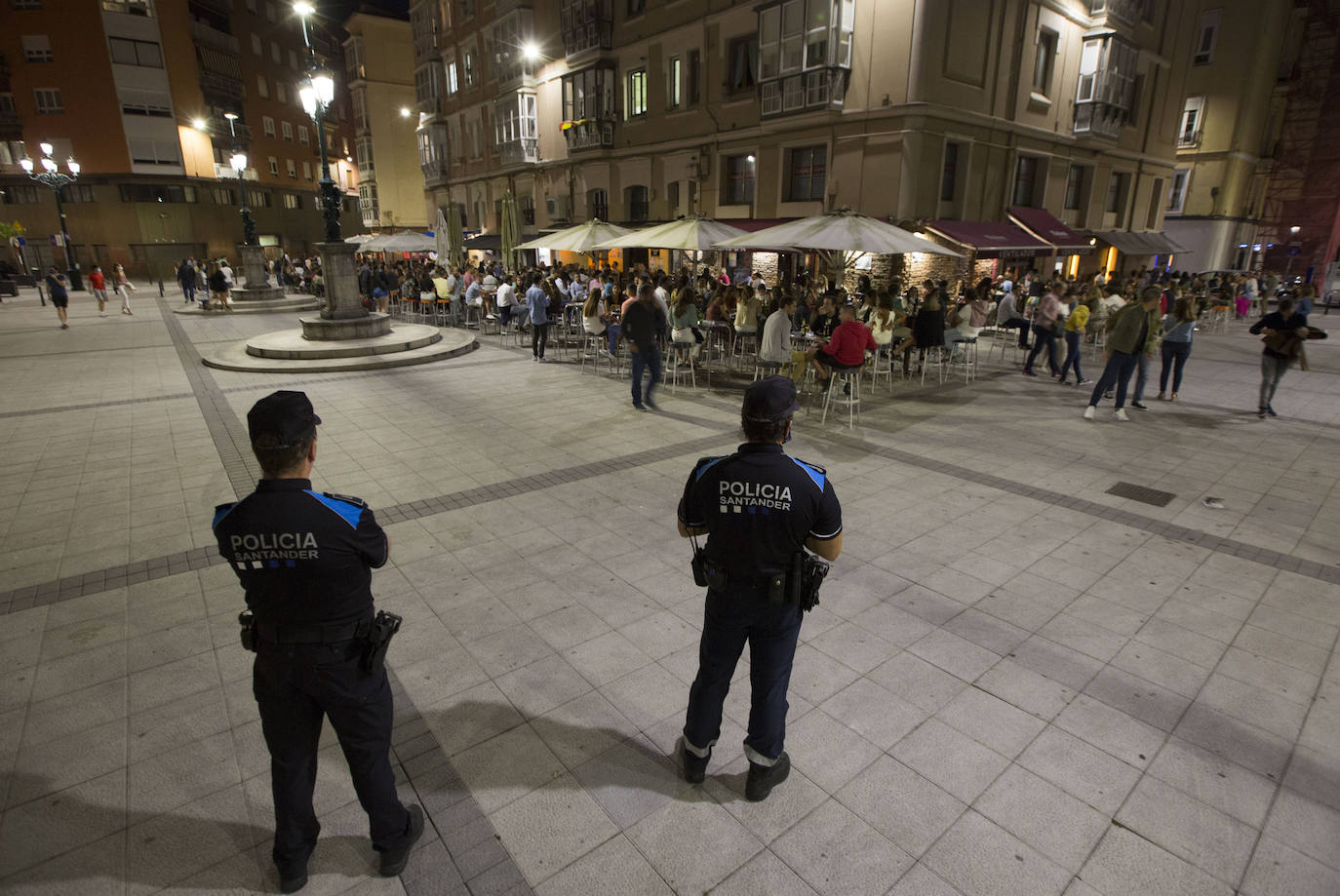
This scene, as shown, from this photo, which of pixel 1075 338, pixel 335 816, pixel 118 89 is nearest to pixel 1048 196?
pixel 1075 338

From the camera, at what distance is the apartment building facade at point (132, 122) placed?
37188mm

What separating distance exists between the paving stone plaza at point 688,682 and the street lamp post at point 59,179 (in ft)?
93.3

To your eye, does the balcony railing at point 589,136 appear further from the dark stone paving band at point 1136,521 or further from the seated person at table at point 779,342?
the dark stone paving band at point 1136,521

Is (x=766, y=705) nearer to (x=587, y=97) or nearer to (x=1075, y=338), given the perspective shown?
(x=1075, y=338)

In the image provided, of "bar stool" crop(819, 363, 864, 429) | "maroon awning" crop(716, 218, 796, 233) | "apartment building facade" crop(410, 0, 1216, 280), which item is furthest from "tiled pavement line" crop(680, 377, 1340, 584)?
"maroon awning" crop(716, 218, 796, 233)

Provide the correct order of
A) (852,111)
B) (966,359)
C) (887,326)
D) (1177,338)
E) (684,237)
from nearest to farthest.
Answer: (1177,338)
(887,326)
(684,237)
(966,359)
(852,111)

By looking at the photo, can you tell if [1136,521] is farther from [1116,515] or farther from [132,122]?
[132,122]

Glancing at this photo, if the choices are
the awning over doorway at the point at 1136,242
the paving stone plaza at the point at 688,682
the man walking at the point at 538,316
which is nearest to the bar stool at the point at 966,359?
the paving stone plaza at the point at 688,682

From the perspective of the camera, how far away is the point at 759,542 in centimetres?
276

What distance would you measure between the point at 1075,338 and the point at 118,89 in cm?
5041

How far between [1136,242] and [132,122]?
52.2 metres

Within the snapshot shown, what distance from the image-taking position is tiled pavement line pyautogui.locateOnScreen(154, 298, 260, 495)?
7383 millimetres

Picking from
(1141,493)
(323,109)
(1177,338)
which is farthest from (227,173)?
(1141,493)

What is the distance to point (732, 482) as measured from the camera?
2.74m
